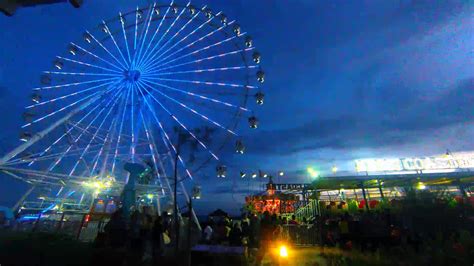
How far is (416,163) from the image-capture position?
80.9 ft

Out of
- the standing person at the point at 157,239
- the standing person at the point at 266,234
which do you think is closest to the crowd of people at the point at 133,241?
the standing person at the point at 157,239

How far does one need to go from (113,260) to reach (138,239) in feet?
5.56

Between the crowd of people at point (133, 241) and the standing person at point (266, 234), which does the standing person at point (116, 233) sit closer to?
the crowd of people at point (133, 241)

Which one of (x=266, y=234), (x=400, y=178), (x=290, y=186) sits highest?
(x=290, y=186)

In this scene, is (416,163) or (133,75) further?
(416,163)

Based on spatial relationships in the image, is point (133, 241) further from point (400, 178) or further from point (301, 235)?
point (400, 178)

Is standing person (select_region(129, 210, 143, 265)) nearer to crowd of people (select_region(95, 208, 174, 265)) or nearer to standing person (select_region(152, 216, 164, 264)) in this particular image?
crowd of people (select_region(95, 208, 174, 265))

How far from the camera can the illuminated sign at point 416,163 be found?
23734mm

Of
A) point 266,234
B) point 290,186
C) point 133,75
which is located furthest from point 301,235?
point 133,75

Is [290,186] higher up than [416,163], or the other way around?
[416,163]

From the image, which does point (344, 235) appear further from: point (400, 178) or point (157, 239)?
point (400, 178)

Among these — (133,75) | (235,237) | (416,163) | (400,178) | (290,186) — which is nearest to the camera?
(235,237)

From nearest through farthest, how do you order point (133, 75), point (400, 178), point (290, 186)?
point (133, 75) → point (400, 178) → point (290, 186)

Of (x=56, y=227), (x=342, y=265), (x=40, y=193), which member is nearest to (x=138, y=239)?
(x=56, y=227)
